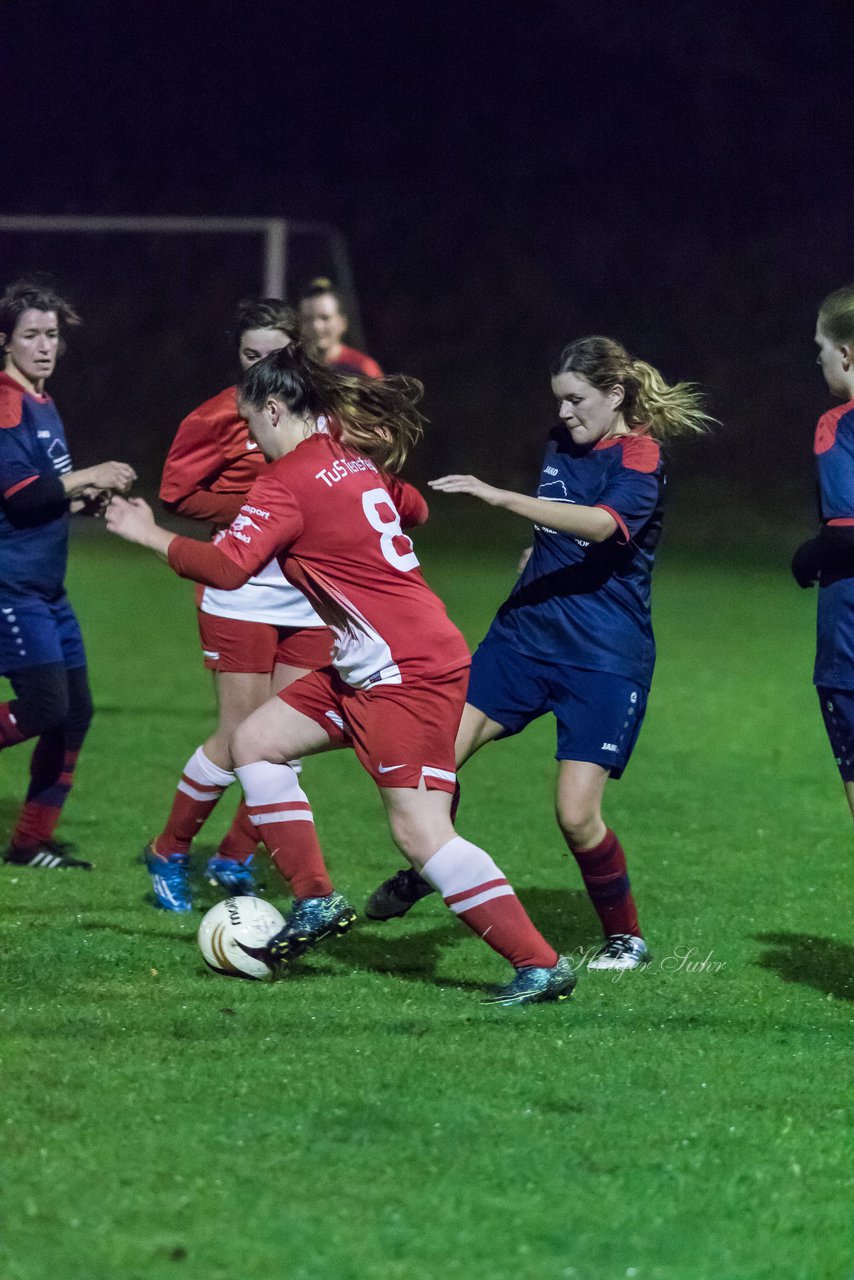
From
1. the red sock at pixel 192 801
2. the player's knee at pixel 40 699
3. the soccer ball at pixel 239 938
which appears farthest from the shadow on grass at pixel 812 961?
the player's knee at pixel 40 699

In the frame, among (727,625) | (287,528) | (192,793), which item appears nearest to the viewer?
(287,528)

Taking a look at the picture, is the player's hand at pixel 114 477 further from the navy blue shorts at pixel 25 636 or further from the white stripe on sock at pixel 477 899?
the white stripe on sock at pixel 477 899

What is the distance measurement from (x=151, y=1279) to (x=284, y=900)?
297cm

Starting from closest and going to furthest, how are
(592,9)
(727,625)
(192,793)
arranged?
(192,793) → (727,625) → (592,9)

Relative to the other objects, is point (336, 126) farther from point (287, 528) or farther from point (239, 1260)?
point (239, 1260)

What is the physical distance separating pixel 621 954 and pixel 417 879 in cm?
66

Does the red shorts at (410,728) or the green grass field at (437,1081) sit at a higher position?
the red shorts at (410,728)

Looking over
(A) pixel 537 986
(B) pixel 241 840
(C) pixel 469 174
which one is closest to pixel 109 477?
(B) pixel 241 840

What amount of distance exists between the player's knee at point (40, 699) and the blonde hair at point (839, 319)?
297 cm

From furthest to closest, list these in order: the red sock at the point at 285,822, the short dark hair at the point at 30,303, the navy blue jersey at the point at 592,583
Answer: the short dark hair at the point at 30,303 < the navy blue jersey at the point at 592,583 < the red sock at the point at 285,822

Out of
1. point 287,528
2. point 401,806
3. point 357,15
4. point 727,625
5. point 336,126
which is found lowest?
point 727,625

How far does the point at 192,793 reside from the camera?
5.62 metres

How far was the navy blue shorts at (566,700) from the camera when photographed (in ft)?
16.0

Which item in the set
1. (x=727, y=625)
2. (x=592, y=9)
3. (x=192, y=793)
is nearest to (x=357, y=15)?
(x=592, y=9)
